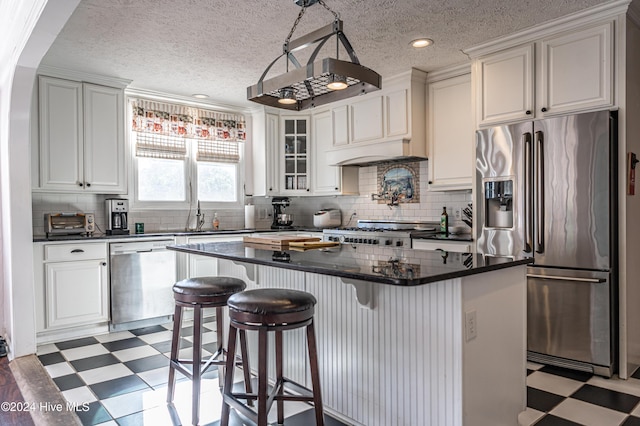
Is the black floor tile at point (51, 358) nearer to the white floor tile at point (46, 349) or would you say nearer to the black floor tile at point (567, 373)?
the white floor tile at point (46, 349)

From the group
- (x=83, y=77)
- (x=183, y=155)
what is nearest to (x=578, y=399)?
(x=183, y=155)

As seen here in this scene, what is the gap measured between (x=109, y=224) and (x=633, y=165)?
4504 mm

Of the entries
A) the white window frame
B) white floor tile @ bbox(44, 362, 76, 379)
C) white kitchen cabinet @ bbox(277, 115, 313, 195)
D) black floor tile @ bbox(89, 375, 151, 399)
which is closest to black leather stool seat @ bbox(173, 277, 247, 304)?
black floor tile @ bbox(89, 375, 151, 399)

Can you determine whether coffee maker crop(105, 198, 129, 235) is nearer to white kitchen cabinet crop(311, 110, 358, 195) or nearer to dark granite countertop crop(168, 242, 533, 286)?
dark granite countertop crop(168, 242, 533, 286)

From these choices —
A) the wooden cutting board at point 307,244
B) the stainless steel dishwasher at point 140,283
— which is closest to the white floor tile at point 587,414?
the wooden cutting board at point 307,244

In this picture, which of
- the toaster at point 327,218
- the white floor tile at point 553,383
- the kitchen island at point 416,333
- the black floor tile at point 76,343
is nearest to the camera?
the kitchen island at point 416,333

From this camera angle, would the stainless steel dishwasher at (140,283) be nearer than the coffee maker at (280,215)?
Yes

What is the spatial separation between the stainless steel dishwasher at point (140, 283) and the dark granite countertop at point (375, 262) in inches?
64.7

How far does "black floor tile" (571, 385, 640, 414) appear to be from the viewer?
2.50 meters

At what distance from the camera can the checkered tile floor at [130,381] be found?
2387 millimetres

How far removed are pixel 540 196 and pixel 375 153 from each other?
6.06 ft

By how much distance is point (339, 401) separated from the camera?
2354mm

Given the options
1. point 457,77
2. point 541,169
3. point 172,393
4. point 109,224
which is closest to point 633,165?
point 541,169

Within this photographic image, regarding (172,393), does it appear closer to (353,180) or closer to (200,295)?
(200,295)
